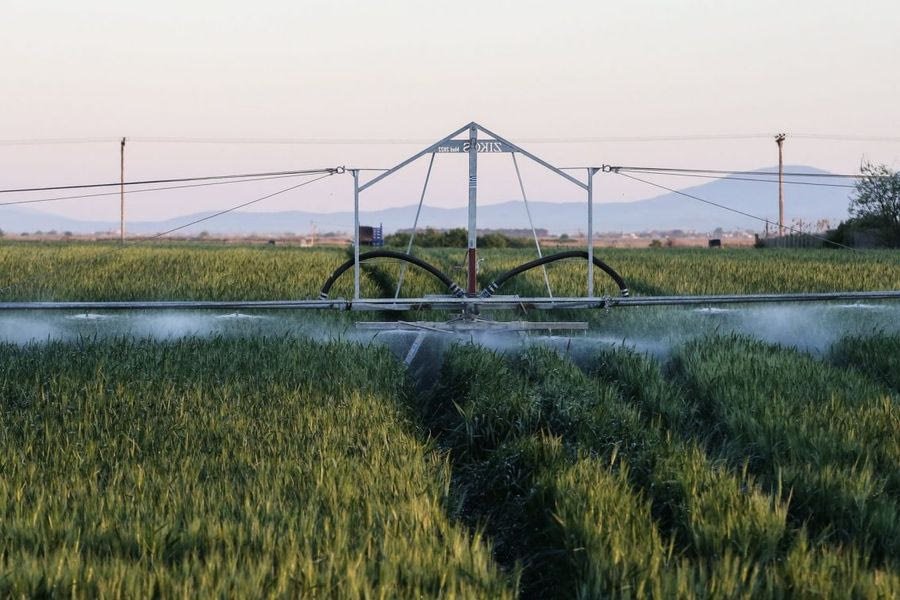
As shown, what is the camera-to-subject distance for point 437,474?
5645 mm

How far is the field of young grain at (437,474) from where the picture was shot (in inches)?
155

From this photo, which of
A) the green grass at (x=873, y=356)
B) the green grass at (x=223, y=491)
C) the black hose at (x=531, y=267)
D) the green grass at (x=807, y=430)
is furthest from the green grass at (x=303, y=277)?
the green grass at (x=223, y=491)

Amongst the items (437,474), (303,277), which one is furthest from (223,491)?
(303,277)

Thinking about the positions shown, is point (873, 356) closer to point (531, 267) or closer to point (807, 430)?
point (531, 267)

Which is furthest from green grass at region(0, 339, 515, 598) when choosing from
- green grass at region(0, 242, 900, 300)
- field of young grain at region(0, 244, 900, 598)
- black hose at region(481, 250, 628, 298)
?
green grass at region(0, 242, 900, 300)

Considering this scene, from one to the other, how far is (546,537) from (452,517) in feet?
1.87

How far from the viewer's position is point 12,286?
1736cm

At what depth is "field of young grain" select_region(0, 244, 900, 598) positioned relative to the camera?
3.94 metres

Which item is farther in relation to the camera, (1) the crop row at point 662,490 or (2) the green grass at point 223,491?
(1) the crop row at point 662,490

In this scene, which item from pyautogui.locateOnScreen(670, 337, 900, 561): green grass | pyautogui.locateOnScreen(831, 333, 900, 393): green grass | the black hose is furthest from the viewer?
the black hose

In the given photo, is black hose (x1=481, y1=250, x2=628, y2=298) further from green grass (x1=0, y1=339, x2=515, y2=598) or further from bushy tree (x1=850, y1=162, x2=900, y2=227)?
bushy tree (x1=850, y1=162, x2=900, y2=227)

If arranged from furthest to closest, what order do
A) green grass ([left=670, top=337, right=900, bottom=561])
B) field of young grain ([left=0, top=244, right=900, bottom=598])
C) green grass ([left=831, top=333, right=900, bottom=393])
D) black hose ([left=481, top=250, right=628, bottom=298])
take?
1. black hose ([left=481, top=250, right=628, bottom=298])
2. green grass ([left=831, top=333, right=900, bottom=393])
3. green grass ([left=670, top=337, right=900, bottom=561])
4. field of young grain ([left=0, top=244, right=900, bottom=598])

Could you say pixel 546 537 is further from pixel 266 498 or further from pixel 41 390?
pixel 41 390

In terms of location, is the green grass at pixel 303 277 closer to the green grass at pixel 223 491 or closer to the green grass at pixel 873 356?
the green grass at pixel 873 356
